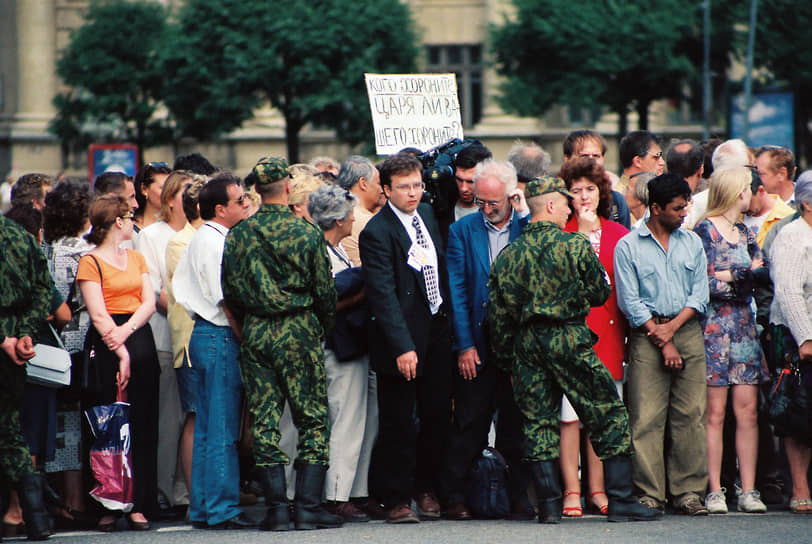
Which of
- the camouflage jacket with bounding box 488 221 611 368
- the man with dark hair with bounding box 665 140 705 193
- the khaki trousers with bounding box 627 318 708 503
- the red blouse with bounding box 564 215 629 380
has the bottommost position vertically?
the khaki trousers with bounding box 627 318 708 503

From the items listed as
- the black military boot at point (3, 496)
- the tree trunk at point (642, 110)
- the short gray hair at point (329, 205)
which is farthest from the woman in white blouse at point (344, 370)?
the tree trunk at point (642, 110)

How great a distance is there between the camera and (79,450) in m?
8.12

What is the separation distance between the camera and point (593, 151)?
9008 mm

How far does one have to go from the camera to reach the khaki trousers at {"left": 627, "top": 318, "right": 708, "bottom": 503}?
26.3ft

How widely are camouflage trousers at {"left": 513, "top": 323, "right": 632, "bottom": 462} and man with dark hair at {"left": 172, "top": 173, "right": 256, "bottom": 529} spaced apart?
1777mm

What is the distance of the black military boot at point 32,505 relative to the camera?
739 centimetres

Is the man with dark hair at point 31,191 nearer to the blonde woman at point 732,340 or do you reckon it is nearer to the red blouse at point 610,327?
the red blouse at point 610,327

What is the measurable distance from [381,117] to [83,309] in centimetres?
281

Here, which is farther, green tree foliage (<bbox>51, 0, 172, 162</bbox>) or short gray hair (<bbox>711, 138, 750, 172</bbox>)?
green tree foliage (<bbox>51, 0, 172, 162</bbox>)

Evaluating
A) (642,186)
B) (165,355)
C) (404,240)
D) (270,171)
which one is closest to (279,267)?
(270,171)

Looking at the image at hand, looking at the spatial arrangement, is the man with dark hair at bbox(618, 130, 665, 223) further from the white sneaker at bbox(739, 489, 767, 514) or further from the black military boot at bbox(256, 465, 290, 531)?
the black military boot at bbox(256, 465, 290, 531)

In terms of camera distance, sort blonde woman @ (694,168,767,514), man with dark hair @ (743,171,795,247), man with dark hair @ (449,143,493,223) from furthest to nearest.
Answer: man with dark hair @ (743,171,795,247), man with dark hair @ (449,143,493,223), blonde woman @ (694,168,767,514)

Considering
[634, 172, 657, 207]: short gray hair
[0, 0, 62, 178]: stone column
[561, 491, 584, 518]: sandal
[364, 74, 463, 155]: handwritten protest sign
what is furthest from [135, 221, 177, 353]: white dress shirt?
[0, 0, 62, 178]: stone column

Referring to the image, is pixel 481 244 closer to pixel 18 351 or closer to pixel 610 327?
pixel 610 327
